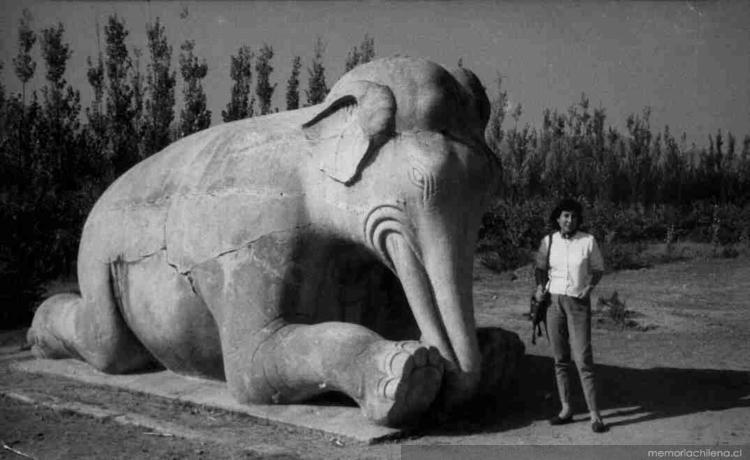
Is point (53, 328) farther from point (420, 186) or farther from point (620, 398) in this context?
point (620, 398)

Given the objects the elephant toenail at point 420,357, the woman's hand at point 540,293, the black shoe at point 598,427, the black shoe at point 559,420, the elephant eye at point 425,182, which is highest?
the elephant eye at point 425,182

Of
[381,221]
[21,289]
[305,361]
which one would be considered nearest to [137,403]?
[305,361]

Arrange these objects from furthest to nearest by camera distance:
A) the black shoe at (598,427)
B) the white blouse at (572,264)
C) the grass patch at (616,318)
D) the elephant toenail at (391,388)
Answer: the grass patch at (616,318) < the white blouse at (572,264) < the black shoe at (598,427) < the elephant toenail at (391,388)

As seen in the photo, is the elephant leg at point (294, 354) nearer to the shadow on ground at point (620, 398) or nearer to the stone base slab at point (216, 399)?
the stone base slab at point (216, 399)

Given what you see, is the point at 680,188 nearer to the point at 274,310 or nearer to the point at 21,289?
the point at 21,289

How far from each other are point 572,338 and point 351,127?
1715 millimetres

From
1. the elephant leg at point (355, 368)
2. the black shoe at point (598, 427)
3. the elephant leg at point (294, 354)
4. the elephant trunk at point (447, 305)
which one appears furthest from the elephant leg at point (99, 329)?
the black shoe at point (598, 427)

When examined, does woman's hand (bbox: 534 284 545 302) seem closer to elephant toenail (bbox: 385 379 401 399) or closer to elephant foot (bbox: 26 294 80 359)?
elephant toenail (bbox: 385 379 401 399)

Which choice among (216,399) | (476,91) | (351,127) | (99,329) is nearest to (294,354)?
(216,399)

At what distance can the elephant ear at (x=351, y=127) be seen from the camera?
492cm

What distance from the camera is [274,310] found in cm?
513

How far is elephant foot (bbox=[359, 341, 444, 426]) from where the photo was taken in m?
4.44

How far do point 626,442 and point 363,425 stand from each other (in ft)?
4.50

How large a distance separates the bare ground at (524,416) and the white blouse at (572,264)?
781 mm
